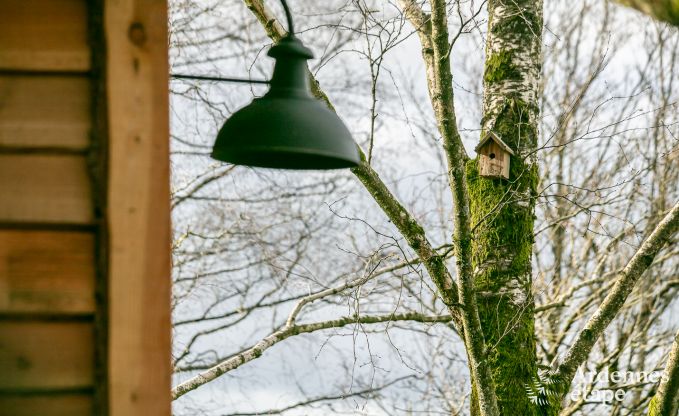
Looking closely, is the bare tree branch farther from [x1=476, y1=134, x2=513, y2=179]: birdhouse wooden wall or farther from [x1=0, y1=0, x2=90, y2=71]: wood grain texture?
[x1=0, y1=0, x2=90, y2=71]: wood grain texture

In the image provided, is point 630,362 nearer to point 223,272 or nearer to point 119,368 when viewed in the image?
point 223,272

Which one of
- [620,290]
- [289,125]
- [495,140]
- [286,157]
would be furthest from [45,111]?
[620,290]

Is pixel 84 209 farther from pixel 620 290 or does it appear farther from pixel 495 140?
pixel 620 290

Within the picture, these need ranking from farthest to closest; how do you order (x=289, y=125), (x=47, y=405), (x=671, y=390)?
(x=671, y=390)
(x=289, y=125)
(x=47, y=405)

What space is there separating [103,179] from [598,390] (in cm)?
716

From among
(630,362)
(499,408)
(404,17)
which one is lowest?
(499,408)

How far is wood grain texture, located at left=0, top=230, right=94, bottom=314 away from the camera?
1.84 meters

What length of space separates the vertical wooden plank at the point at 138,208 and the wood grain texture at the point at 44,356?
6cm

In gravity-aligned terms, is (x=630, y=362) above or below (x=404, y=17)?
below

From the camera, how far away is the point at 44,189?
73.8 inches

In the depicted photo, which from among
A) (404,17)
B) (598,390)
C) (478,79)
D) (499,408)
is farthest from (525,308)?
(478,79)

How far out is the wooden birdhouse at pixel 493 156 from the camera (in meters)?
5.18

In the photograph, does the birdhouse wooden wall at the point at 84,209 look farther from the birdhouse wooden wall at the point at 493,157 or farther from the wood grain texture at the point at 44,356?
the birdhouse wooden wall at the point at 493,157

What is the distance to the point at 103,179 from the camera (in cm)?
188
